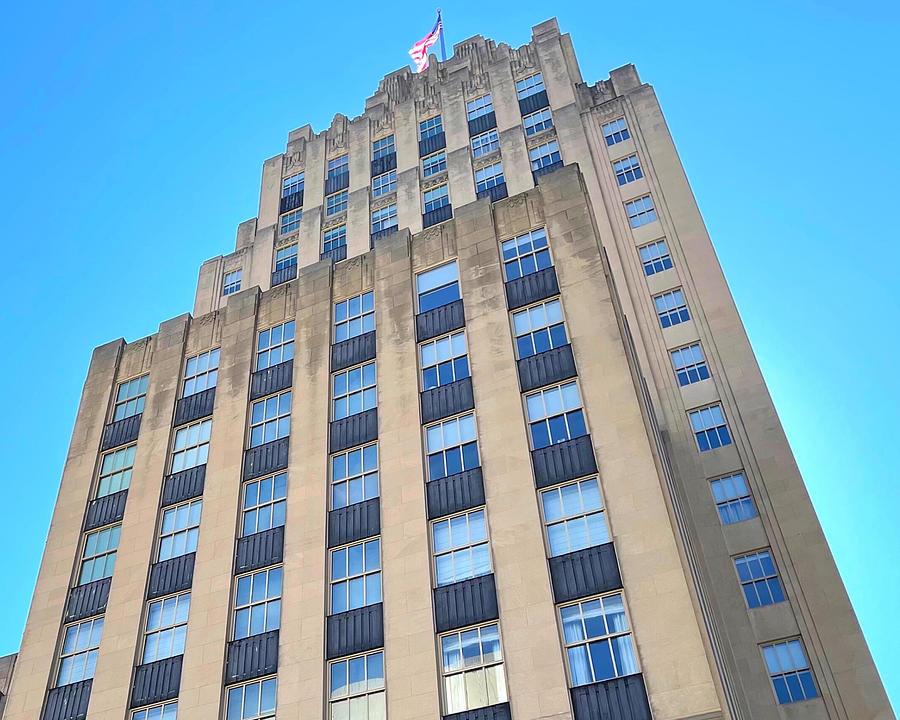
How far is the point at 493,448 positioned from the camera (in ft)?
109

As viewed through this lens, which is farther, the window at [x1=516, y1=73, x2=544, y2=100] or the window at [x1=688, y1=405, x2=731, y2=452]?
the window at [x1=516, y1=73, x2=544, y2=100]

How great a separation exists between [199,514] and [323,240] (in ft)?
85.8

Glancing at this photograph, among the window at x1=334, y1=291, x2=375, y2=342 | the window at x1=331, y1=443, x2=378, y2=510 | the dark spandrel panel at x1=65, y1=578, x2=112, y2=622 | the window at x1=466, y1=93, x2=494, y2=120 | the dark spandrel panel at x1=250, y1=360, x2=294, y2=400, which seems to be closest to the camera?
the window at x1=331, y1=443, x2=378, y2=510

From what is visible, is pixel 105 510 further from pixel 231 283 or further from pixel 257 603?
pixel 231 283

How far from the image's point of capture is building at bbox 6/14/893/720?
2864 cm


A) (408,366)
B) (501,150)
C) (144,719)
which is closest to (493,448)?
(408,366)

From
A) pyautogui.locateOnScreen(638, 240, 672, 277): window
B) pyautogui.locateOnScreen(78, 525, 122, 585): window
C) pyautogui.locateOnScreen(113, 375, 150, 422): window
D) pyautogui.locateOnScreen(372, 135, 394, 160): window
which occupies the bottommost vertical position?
pyautogui.locateOnScreen(78, 525, 122, 585): window

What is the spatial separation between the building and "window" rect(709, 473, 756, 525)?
104mm

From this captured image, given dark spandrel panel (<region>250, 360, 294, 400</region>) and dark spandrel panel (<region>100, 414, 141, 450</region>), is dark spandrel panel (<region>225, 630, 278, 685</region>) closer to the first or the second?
dark spandrel panel (<region>250, 360, 294, 400</region>)

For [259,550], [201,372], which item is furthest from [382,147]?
[259,550]

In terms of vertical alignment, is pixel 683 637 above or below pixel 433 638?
below

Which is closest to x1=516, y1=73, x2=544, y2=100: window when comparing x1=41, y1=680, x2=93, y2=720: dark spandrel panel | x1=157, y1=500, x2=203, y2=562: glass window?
x1=157, y1=500, x2=203, y2=562: glass window

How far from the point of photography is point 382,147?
64.6 metres

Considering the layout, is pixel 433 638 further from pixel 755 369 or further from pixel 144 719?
pixel 755 369
